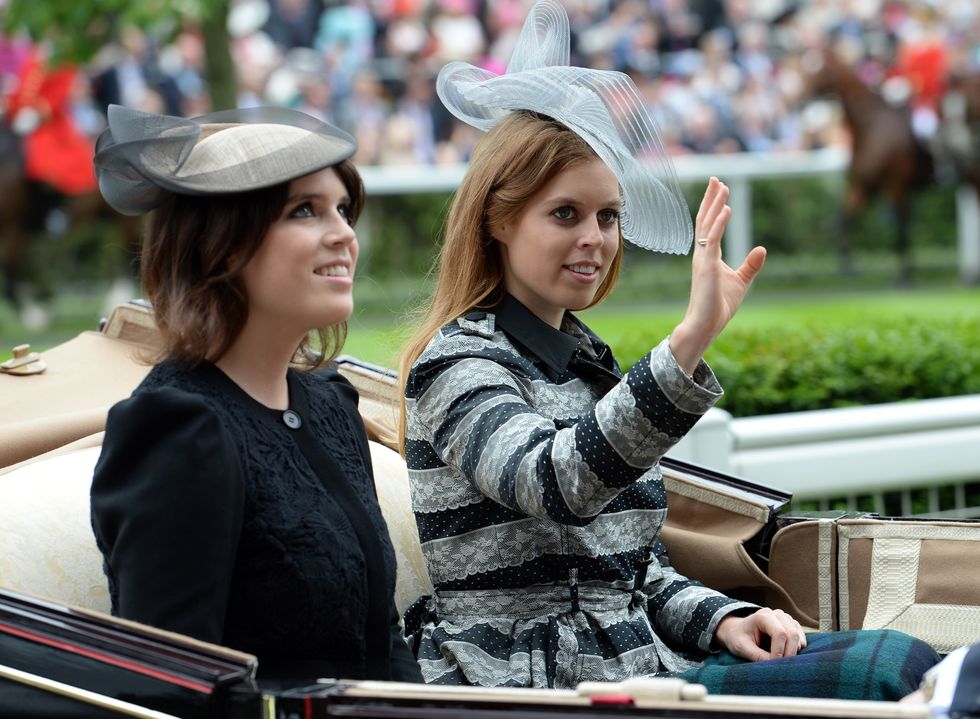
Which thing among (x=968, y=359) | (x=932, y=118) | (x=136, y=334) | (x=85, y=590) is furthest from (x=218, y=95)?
(x=932, y=118)

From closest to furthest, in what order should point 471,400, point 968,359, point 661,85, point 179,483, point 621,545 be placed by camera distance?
point 179,483, point 471,400, point 621,545, point 968,359, point 661,85

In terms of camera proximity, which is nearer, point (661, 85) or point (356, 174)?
point (356, 174)

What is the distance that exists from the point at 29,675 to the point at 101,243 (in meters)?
10.3

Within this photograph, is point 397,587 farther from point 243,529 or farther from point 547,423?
point 243,529

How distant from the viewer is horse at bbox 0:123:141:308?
1160 cm

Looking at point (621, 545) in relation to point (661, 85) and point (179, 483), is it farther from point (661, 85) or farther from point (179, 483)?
point (661, 85)

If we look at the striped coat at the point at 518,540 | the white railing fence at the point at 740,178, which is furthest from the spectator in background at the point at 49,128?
the striped coat at the point at 518,540

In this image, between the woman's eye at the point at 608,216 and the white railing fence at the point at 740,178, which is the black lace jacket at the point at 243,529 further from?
the white railing fence at the point at 740,178

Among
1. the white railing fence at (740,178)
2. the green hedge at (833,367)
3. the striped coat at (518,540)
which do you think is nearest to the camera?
the striped coat at (518,540)

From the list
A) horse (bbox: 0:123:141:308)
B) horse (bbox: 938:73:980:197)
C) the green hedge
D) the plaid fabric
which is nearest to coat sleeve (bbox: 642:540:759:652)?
the plaid fabric

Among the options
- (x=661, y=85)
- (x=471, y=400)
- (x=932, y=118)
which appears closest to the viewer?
(x=471, y=400)

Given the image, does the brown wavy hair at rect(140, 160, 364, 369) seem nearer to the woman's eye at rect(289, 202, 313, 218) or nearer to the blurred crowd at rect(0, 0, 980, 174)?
the woman's eye at rect(289, 202, 313, 218)

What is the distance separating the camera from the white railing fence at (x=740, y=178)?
1127cm

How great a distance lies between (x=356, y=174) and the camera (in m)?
2.07
